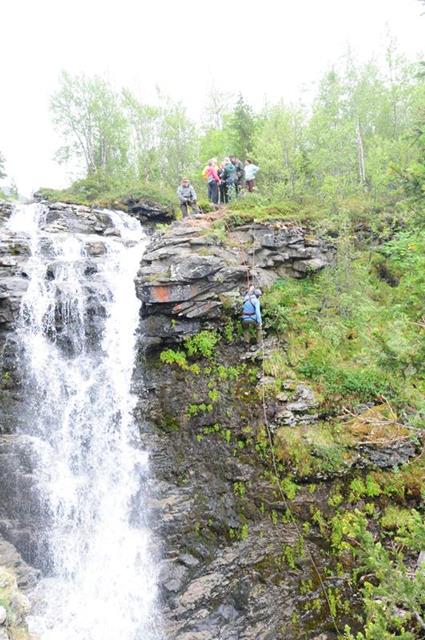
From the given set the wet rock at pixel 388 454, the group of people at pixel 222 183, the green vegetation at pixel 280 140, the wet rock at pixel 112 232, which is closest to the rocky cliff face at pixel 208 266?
the green vegetation at pixel 280 140

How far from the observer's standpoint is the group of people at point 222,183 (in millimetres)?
16797

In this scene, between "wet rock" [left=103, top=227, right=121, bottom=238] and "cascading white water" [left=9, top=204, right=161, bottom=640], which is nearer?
"cascading white water" [left=9, top=204, right=161, bottom=640]

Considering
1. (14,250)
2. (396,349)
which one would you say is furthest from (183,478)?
(14,250)

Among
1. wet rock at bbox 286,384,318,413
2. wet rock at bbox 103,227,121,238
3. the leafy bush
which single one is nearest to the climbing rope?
wet rock at bbox 286,384,318,413

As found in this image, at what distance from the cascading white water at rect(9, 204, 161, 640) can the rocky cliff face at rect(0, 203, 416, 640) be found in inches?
16.6

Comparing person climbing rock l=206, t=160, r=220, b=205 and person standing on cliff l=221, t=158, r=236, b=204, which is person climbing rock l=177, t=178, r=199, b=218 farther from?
person standing on cliff l=221, t=158, r=236, b=204

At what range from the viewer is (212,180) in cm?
1772

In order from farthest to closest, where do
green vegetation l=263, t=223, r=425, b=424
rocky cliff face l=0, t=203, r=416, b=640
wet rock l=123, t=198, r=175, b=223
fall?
wet rock l=123, t=198, r=175, b=223
green vegetation l=263, t=223, r=425, b=424
rocky cliff face l=0, t=203, r=416, b=640

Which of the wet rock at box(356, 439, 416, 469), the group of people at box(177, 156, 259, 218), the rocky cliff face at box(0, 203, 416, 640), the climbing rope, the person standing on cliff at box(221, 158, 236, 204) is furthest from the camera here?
the person standing on cliff at box(221, 158, 236, 204)

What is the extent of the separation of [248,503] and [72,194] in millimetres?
22685

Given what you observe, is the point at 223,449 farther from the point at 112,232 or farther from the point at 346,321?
the point at 112,232

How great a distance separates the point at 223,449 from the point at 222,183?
1180 centimetres

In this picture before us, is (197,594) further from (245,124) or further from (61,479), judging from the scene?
(245,124)

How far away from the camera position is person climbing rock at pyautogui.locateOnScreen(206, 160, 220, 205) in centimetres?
1741
